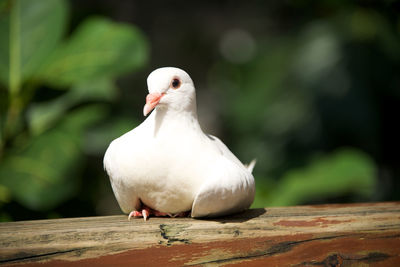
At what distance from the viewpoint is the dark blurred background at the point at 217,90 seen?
1.55m

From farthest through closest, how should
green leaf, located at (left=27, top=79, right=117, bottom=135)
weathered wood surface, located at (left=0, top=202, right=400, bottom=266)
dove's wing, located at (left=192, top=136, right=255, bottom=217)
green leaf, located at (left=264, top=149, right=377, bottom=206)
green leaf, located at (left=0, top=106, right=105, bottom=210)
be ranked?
green leaf, located at (left=264, top=149, right=377, bottom=206) → green leaf, located at (left=27, top=79, right=117, bottom=135) → green leaf, located at (left=0, top=106, right=105, bottom=210) → dove's wing, located at (left=192, top=136, right=255, bottom=217) → weathered wood surface, located at (left=0, top=202, right=400, bottom=266)

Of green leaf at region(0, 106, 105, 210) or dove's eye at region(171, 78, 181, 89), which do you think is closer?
dove's eye at region(171, 78, 181, 89)

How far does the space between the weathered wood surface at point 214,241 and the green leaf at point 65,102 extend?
904mm

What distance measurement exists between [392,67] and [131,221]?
2.46 meters

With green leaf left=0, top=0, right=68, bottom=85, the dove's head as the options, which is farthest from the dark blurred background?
the dove's head

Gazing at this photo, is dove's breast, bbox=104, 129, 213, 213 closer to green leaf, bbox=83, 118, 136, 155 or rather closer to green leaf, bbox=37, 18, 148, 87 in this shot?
green leaf, bbox=37, 18, 148, 87

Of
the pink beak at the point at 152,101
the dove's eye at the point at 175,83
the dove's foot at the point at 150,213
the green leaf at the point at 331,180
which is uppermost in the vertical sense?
the dove's eye at the point at 175,83

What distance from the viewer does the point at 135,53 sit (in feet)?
5.48

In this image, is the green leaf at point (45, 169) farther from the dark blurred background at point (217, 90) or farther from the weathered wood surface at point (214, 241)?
the weathered wood surface at point (214, 241)

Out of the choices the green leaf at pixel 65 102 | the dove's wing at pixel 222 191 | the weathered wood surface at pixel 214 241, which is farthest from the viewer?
the green leaf at pixel 65 102

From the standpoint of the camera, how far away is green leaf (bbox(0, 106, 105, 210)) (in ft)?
4.65

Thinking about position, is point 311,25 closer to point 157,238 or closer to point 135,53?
point 135,53

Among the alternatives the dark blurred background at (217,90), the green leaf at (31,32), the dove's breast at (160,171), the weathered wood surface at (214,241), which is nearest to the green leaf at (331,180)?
the dark blurred background at (217,90)

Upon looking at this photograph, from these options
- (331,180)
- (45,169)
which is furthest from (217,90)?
(45,169)
